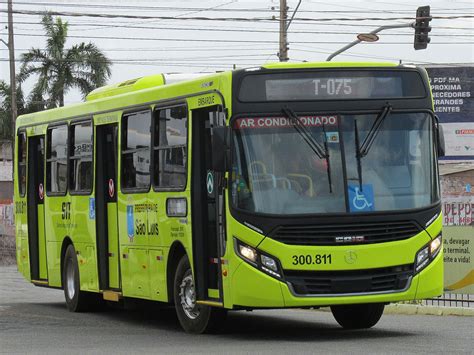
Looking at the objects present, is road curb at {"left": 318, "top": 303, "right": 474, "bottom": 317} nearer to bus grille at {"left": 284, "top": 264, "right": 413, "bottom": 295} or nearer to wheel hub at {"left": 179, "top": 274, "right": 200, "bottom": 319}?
bus grille at {"left": 284, "top": 264, "right": 413, "bottom": 295}

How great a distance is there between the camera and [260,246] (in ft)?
46.2

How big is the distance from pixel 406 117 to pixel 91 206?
→ 5793 mm

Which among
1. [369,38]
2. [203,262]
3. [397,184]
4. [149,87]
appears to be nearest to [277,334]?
[203,262]

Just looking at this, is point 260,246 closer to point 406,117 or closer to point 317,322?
point 406,117

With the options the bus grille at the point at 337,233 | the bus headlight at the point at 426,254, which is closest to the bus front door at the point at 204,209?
the bus grille at the point at 337,233

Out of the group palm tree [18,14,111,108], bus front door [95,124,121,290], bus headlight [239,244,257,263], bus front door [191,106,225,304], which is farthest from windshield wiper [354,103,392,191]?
palm tree [18,14,111,108]

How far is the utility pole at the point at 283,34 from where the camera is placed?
4194cm

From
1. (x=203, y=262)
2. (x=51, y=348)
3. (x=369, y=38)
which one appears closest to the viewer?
(x=51, y=348)

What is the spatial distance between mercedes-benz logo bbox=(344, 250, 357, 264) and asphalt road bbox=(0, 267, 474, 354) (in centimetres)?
87

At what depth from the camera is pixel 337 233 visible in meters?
14.2

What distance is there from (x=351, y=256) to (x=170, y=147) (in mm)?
2932

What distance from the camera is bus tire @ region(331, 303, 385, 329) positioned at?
631 inches

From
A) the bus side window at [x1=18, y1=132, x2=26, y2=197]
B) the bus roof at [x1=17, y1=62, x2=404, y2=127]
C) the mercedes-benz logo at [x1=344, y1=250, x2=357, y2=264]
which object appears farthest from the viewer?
the bus side window at [x1=18, y1=132, x2=26, y2=197]

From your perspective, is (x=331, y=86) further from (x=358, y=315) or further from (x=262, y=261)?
(x=358, y=315)
